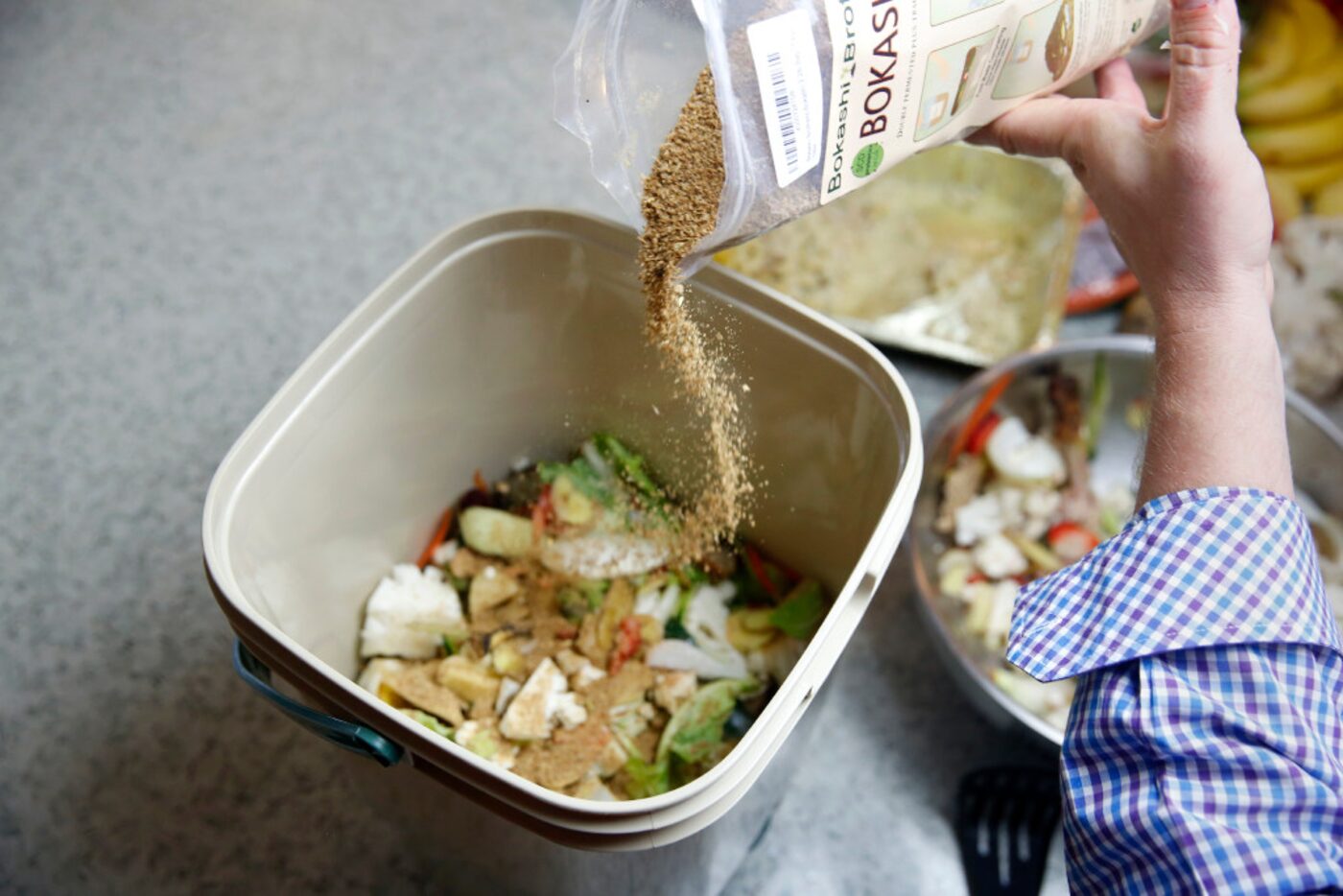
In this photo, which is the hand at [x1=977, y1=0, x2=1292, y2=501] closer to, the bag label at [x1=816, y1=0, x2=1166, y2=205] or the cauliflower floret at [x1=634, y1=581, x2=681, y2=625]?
the bag label at [x1=816, y1=0, x2=1166, y2=205]

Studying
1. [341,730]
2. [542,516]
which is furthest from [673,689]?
[341,730]

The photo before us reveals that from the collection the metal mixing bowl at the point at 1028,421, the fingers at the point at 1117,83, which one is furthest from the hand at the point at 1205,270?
the metal mixing bowl at the point at 1028,421

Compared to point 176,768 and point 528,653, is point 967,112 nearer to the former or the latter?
point 528,653

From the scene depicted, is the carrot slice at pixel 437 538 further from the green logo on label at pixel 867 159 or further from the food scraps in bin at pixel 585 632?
the green logo on label at pixel 867 159

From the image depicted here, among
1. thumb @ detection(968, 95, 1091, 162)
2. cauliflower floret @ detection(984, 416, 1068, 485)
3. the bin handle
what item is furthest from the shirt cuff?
cauliflower floret @ detection(984, 416, 1068, 485)

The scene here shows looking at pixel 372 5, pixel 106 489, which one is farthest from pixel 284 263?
pixel 372 5
